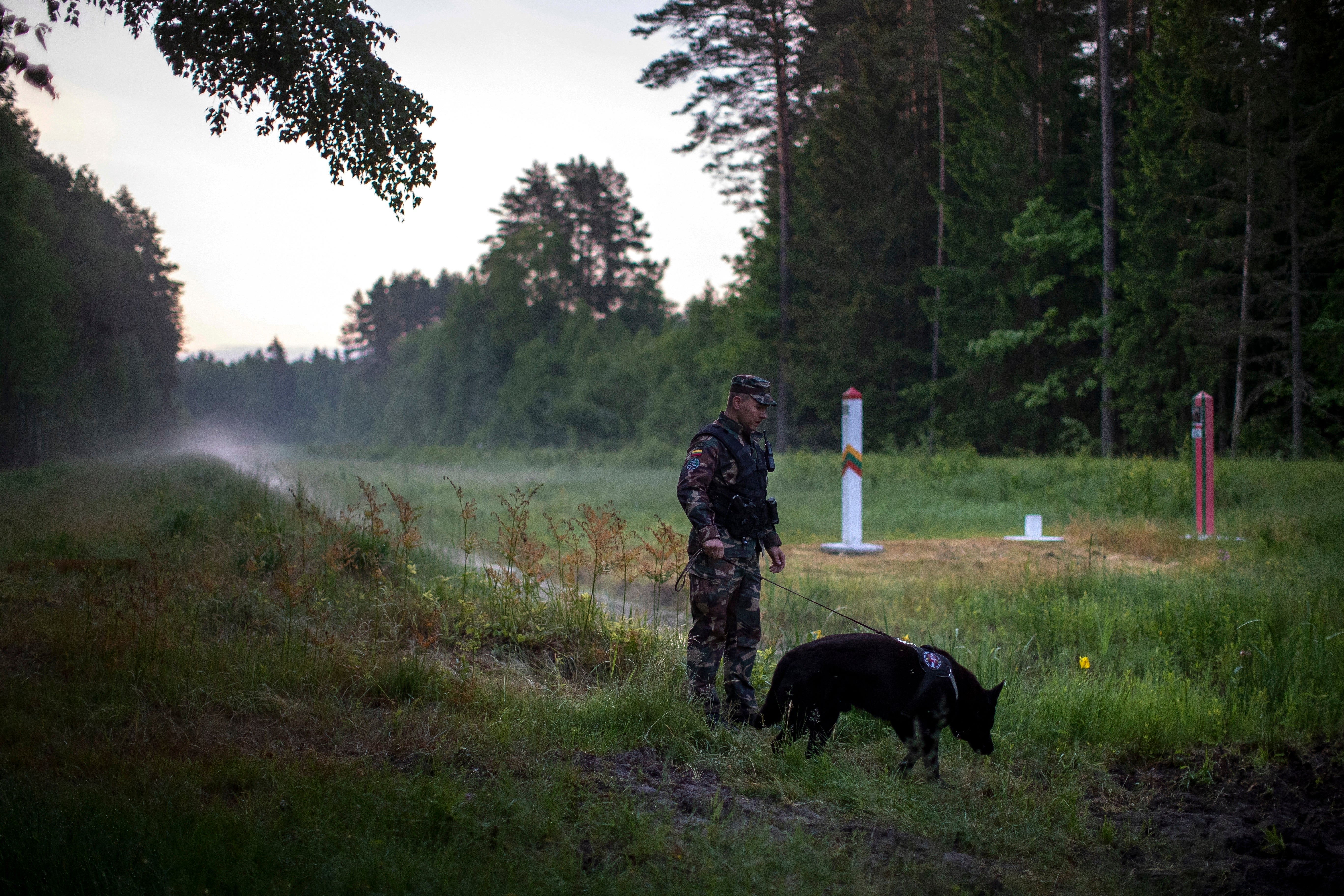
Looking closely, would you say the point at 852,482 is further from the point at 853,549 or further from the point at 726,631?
the point at 726,631

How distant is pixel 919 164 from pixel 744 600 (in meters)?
31.2

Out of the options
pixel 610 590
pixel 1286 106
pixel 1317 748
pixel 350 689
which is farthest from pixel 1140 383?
pixel 350 689

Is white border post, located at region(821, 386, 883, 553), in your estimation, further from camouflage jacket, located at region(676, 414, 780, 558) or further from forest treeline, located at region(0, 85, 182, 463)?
forest treeline, located at region(0, 85, 182, 463)

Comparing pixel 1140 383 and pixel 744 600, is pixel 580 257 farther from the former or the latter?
pixel 744 600

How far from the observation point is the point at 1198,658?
675 centimetres

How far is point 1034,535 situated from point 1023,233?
17409 millimetres

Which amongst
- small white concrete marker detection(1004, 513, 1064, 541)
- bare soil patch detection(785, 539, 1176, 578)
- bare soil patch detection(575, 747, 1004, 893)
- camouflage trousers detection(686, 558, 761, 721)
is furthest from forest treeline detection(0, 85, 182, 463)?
small white concrete marker detection(1004, 513, 1064, 541)

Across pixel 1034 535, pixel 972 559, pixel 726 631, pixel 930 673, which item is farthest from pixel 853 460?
pixel 930 673

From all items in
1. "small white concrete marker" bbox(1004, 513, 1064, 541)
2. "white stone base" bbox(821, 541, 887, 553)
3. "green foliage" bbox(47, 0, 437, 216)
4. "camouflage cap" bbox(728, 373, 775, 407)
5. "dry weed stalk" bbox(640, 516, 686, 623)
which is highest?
"green foliage" bbox(47, 0, 437, 216)

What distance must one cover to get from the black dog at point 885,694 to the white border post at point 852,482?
23.5 ft

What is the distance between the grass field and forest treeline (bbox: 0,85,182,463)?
632 centimetres

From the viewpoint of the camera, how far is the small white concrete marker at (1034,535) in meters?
12.8

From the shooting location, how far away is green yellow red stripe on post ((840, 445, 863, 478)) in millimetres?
12125

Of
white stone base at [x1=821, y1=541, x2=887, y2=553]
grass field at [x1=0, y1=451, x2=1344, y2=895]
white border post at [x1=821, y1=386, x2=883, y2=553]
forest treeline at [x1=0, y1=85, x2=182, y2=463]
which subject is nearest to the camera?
grass field at [x1=0, y1=451, x2=1344, y2=895]
